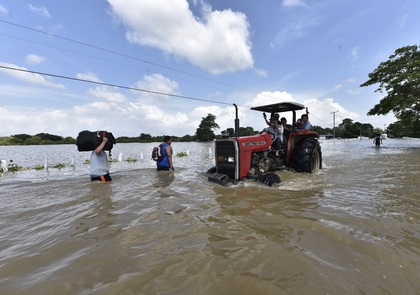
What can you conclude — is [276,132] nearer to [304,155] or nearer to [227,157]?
[304,155]

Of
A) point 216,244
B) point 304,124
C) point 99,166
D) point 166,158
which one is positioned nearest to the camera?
point 216,244

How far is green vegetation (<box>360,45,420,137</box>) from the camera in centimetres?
1906

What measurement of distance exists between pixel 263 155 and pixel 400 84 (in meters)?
20.8

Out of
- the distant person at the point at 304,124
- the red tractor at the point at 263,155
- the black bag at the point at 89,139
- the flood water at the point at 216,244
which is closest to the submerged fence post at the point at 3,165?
the black bag at the point at 89,139

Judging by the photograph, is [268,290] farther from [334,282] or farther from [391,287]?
[391,287]

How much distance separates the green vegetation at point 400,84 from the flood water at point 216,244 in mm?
20161

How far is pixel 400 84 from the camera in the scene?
19.8m

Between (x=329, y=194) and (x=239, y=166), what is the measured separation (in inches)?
79.1

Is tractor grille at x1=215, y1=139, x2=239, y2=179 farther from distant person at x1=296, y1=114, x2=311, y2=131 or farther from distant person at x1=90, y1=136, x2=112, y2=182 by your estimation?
distant person at x1=296, y1=114, x2=311, y2=131

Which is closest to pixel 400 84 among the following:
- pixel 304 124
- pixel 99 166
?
pixel 304 124

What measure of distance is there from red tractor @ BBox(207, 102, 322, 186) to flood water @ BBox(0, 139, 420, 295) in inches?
44.5

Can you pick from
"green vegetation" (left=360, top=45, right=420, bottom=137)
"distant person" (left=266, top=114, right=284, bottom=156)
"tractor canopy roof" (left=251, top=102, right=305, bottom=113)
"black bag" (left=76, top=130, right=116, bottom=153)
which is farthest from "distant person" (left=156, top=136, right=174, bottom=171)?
"green vegetation" (left=360, top=45, right=420, bottom=137)

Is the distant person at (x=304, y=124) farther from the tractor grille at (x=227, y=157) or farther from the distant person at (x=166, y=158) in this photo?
the distant person at (x=166, y=158)

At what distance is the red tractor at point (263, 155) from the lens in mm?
5574
